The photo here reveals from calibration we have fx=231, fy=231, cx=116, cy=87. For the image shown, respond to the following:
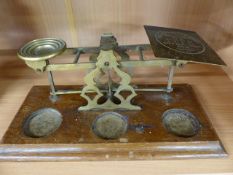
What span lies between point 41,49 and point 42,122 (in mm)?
204

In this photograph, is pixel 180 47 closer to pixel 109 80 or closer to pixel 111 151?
pixel 109 80

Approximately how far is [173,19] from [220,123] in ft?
1.30

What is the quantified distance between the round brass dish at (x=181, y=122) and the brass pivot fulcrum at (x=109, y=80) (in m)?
0.09

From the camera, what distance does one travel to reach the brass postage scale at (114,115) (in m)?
0.56

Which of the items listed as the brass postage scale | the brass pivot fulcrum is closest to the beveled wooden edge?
the brass postage scale

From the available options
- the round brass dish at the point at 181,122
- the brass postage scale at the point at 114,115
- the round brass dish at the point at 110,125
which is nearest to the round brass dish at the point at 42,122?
the brass postage scale at the point at 114,115

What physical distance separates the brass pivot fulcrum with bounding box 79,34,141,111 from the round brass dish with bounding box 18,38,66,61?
0.10 metres

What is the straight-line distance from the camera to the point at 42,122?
65 centimetres

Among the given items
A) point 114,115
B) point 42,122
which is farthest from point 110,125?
point 42,122

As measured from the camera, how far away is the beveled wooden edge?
1.82ft

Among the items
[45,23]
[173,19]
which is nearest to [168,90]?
[173,19]

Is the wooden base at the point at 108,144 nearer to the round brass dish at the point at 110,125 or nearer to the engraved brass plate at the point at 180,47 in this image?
the round brass dish at the point at 110,125

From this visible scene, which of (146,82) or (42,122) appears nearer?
(42,122)

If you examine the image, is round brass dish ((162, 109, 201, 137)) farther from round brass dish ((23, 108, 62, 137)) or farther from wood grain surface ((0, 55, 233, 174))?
round brass dish ((23, 108, 62, 137))
